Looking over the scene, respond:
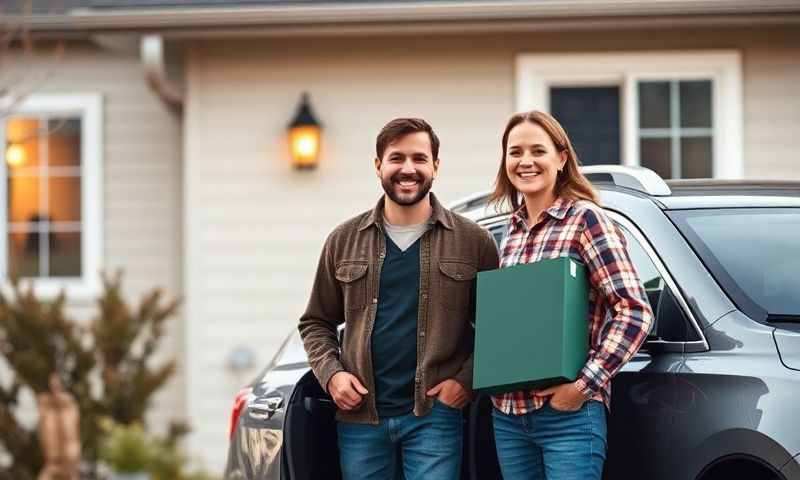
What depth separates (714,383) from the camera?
3.92 m

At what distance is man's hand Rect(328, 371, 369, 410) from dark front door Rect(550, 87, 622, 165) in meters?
6.26

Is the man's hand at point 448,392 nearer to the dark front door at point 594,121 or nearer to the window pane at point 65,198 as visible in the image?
the dark front door at point 594,121

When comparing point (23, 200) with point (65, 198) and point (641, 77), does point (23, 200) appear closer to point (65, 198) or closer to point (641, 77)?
point (65, 198)

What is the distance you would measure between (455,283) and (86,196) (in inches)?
279

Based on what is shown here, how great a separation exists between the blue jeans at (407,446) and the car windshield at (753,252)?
94 centimetres

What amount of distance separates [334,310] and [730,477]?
142cm

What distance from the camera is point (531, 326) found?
401cm

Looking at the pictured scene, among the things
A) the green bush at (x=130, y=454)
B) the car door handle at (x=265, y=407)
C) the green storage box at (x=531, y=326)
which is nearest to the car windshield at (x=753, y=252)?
the green storage box at (x=531, y=326)

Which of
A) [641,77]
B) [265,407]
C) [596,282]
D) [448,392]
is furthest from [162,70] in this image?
[596,282]

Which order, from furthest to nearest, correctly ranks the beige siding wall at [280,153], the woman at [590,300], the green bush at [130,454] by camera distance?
the beige siding wall at [280,153] → the woman at [590,300] → the green bush at [130,454]

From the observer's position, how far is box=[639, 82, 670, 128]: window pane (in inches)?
405

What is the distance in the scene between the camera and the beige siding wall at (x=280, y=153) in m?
10.4

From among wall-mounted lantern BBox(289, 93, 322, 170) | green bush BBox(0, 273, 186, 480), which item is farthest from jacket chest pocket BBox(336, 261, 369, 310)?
wall-mounted lantern BBox(289, 93, 322, 170)

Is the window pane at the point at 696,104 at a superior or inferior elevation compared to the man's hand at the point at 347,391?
superior
